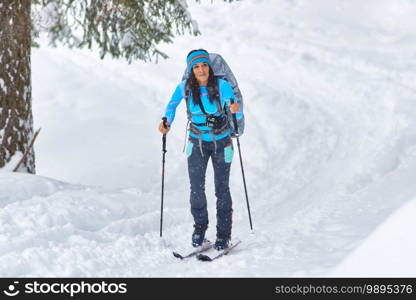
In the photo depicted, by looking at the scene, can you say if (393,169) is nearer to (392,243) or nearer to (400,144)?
(400,144)

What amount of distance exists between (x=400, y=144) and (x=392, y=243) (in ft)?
21.9

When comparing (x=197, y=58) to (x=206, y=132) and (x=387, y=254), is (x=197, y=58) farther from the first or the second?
(x=387, y=254)

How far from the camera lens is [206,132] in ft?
20.7

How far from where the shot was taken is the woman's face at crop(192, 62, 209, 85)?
620 cm

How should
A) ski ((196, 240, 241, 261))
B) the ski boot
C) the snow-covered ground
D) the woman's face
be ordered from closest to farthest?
the snow-covered ground → ski ((196, 240, 241, 261)) → the woman's face → the ski boot

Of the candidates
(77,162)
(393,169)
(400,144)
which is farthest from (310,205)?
(77,162)

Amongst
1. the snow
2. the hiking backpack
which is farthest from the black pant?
the snow

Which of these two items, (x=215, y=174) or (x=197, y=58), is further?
(x=215, y=174)

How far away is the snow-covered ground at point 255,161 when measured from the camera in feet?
19.3

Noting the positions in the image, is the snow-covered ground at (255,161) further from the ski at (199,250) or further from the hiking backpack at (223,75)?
the hiking backpack at (223,75)

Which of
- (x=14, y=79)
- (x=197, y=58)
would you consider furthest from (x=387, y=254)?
(x=14, y=79)

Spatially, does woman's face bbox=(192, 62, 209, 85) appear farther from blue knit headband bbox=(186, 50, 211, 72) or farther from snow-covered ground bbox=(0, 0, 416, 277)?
snow-covered ground bbox=(0, 0, 416, 277)

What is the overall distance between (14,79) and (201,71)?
346 cm

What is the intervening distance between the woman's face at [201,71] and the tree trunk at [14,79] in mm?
3355
